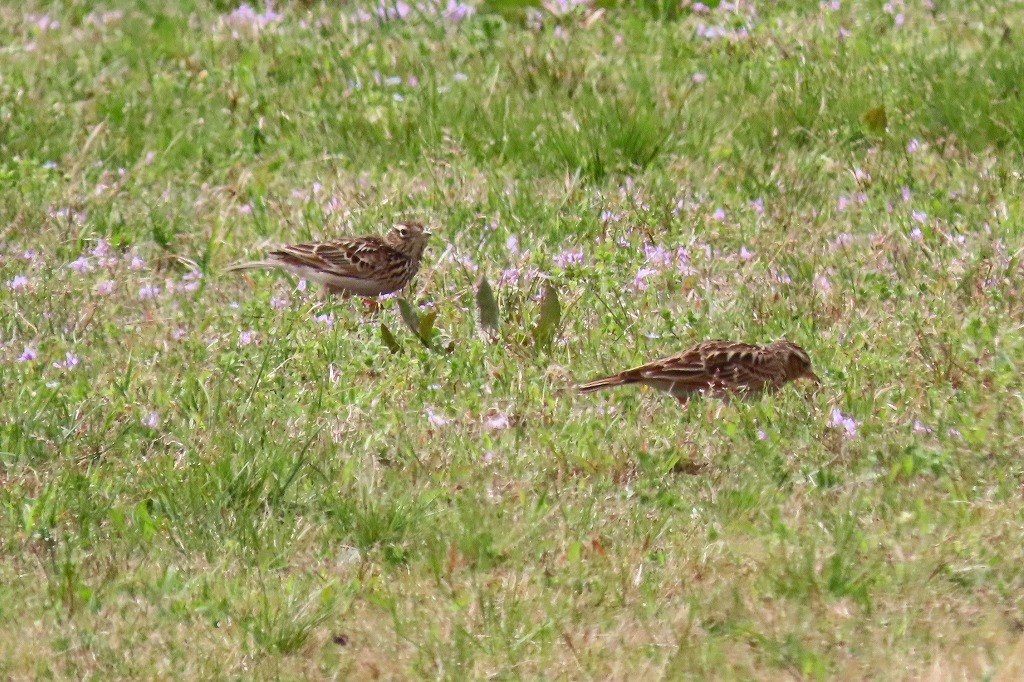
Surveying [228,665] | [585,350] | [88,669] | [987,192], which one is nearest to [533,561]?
[228,665]

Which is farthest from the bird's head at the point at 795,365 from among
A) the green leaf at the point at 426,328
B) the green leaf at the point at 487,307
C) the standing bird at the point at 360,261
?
the standing bird at the point at 360,261

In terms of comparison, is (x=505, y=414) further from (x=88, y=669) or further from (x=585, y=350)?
(x=88, y=669)

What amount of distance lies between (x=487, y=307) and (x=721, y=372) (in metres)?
1.23

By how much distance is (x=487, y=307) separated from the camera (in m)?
7.39

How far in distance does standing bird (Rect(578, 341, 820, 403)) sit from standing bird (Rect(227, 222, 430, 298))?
5.31 feet

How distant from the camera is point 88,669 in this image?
16.0 ft

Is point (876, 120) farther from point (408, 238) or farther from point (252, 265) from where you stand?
point (252, 265)

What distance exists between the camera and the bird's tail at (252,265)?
27.0 ft

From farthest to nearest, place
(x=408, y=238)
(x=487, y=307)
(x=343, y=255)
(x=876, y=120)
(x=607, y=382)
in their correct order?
(x=876, y=120)
(x=408, y=238)
(x=343, y=255)
(x=487, y=307)
(x=607, y=382)

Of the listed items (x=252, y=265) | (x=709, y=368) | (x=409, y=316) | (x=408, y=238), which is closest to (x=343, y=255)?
(x=408, y=238)

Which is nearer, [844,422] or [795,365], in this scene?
[844,422]

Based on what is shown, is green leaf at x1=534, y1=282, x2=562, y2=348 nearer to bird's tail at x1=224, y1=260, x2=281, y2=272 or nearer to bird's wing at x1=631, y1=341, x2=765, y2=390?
bird's wing at x1=631, y1=341, x2=765, y2=390

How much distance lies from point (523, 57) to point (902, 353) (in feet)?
14.6

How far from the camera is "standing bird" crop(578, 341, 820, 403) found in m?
6.53
